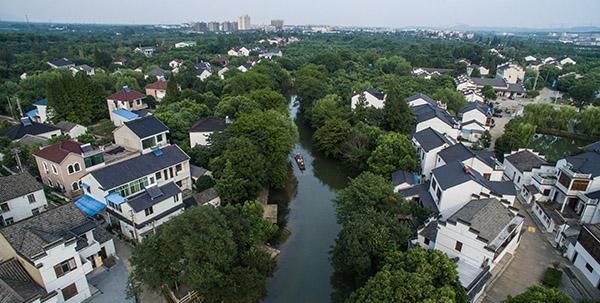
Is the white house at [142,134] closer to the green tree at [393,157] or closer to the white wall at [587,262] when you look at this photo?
the green tree at [393,157]

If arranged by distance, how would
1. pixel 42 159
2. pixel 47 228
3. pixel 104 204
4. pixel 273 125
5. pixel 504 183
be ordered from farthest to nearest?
1. pixel 273 125
2. pixel 42 159
3. pixel 504 183
4. pixel 104 204
5. pixel 47 228

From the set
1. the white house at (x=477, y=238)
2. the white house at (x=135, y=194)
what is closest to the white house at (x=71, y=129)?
the white house at (x=135, y=194)

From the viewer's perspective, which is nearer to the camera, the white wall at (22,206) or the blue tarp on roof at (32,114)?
the white wall at (22,206)

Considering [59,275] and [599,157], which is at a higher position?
[599,157]

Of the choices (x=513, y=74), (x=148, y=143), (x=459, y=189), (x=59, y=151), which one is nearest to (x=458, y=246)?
(x=459, y=189)

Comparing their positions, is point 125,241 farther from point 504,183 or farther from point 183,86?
point 183,86

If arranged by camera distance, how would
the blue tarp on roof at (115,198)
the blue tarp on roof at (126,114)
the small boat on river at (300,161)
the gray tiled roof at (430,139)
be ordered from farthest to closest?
the blue tarp on roof at (126,114) < the small boat on river at (300,161) < the gray tiled roof at (430,139) < the blue tarp on roof at (115,198)

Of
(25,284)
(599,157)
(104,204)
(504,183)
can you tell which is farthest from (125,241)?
(599,157)

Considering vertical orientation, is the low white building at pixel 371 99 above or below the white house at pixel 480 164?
above
